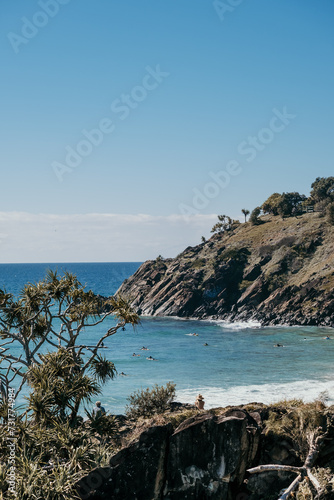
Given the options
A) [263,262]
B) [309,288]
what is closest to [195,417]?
[309,288]

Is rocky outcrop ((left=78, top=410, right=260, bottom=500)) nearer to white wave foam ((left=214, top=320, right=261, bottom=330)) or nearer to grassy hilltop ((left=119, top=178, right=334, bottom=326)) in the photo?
grassy hilltop ((left=119, top=178, right=334, bottom=326))

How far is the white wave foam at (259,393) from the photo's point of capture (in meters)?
36.1

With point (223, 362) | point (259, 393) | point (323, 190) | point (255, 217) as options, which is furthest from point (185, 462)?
point (323, 190)

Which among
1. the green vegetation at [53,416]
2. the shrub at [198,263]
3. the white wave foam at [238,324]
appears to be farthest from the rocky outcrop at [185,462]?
the shrub at [198,263]

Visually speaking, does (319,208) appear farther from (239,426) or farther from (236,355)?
(239,426)

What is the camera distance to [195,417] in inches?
598

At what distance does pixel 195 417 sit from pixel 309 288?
69350mm

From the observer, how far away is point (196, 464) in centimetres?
1450

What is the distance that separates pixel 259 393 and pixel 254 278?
57425mm

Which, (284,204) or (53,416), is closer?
(53,416)

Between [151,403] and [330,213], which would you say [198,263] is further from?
[151,403]

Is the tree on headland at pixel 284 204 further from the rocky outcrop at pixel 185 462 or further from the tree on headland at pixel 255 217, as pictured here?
the rocky outcrop at pixel 185 462

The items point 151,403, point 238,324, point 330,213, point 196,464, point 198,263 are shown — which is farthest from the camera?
point 198,263

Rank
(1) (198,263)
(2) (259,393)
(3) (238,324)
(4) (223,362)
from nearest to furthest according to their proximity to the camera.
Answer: (2) (259,393), (4) (223,362), (3) (238,324), (1) (198,263)
